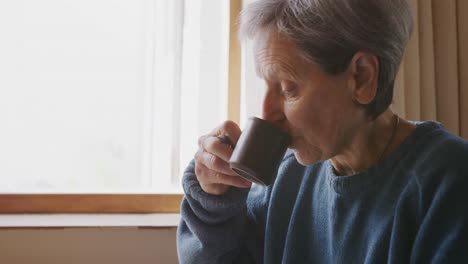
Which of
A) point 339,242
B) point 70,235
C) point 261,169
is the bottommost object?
point 70,235

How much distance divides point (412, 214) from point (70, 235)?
918 mm

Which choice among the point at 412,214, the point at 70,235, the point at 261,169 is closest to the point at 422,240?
the point at 412,214

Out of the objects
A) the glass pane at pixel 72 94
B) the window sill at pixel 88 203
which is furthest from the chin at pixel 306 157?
the glass pane at pixel 72 94

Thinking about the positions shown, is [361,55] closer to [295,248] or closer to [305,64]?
[305,64]

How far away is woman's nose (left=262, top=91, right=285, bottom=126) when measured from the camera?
30.4 inches

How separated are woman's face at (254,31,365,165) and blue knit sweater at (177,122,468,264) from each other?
11 centimetres

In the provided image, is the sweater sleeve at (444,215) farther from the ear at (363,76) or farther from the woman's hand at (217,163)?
the woman's hand at (217,163)

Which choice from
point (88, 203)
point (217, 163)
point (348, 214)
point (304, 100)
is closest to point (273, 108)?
point (304, 100)

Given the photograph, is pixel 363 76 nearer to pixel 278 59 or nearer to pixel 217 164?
pixel 278 59

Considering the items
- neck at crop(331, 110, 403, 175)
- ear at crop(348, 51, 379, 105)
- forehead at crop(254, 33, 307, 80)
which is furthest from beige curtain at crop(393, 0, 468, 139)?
forehead at crop(254, 33, 307, 80)

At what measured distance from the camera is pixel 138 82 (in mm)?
1483

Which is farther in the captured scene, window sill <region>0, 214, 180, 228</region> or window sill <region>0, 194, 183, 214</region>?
window sill <region>0, 194, 183, 214</region>

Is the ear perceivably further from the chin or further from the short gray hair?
the chin

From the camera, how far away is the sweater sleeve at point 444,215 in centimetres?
64
